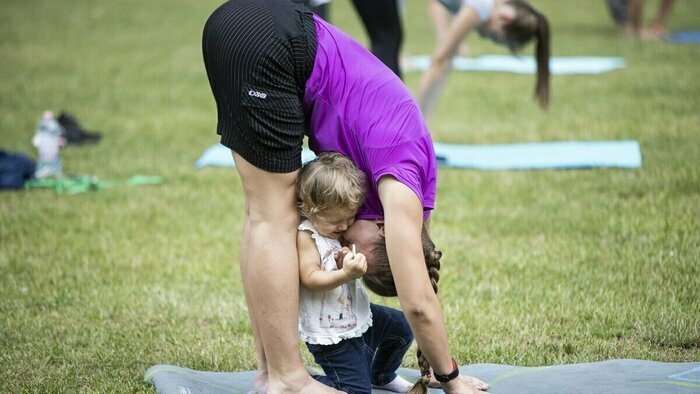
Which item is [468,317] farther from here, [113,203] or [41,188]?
[41,188]

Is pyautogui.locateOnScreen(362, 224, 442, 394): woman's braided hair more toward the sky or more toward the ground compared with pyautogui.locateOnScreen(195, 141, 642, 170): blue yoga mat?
more toward the sky

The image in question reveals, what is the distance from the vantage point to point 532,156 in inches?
239

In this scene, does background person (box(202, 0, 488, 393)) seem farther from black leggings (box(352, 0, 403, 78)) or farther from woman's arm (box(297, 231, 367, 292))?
black leggings (box(352, 0, 403, 78))

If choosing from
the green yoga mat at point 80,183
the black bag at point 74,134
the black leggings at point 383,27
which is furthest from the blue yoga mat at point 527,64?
the green yoga mat at point 80,183

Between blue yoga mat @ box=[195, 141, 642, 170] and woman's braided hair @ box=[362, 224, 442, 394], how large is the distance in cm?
298

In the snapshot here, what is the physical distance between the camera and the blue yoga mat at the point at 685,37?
435 inches

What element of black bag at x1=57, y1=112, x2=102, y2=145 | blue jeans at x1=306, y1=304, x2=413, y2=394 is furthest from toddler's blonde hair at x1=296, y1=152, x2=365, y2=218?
black bag at x1=57, y1=112, x2=102, y2=145

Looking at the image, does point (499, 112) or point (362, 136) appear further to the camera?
point (499, 112)

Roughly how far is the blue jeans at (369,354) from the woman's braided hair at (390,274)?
190mm

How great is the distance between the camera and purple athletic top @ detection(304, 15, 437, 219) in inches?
96.3

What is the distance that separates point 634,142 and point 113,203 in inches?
145

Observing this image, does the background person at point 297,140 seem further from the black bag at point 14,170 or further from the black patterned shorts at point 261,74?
the black bag at point 14,170

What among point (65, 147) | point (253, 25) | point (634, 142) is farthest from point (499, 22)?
point (65, 147)

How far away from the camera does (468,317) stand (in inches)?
143
